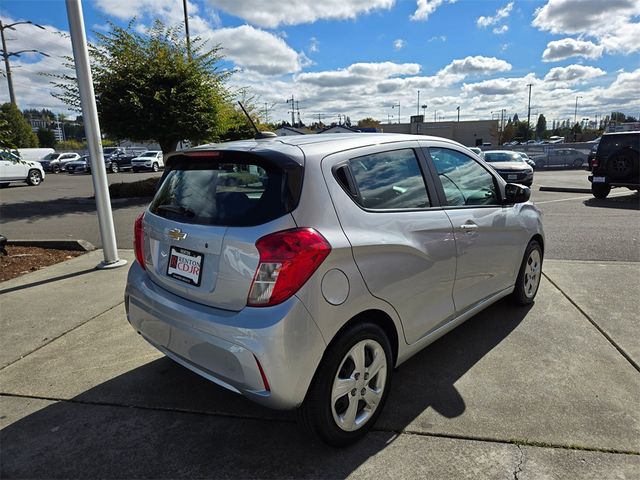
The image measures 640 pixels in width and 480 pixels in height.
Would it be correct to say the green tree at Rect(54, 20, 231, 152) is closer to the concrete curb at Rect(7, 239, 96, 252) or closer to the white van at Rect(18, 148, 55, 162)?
the concrete curb at Rect(7, 239, 96, 252)

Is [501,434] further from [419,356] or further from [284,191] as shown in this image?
[284,191]

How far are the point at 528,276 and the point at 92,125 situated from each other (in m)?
5.72

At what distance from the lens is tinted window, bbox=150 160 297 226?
7.44 feet

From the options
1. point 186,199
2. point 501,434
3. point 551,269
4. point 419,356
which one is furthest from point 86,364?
point 551,269

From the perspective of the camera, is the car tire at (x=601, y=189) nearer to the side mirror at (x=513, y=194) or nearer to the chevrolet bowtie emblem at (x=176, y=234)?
the side mirror at (x=513, y=194)

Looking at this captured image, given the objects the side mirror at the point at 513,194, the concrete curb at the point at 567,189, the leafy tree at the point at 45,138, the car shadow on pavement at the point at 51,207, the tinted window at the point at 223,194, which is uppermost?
the leafy tree at the point at 45,138

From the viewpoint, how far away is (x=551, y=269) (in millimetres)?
5801

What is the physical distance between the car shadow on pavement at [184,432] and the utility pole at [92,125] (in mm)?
3240

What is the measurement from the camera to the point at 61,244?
7234 millimetres

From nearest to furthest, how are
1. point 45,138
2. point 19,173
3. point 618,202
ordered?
point 618,202 → point 19,173 → point 45,138

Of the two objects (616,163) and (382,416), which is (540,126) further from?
(382,416)

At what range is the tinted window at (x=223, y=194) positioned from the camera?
2.27 meters

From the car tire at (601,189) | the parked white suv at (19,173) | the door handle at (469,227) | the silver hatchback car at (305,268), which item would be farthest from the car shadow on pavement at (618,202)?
the parked white suv at (19,173)

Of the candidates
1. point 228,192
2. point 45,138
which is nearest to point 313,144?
point 228,192
